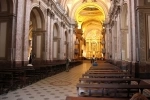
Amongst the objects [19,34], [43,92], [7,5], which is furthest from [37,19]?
[43,92]

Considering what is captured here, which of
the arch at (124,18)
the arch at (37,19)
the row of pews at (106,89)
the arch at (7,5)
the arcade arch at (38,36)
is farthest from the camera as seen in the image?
the arcade arch at (38,36)

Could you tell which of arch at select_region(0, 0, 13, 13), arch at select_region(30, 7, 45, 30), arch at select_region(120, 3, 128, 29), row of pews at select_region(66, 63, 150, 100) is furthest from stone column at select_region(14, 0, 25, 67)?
arch at select_region(120, 3, 128, 29)

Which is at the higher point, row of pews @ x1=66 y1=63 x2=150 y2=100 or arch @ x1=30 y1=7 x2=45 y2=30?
arch @ x1=30 y1=7 x2=45 y2=30

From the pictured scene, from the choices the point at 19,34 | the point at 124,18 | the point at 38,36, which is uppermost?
the point at 124,18

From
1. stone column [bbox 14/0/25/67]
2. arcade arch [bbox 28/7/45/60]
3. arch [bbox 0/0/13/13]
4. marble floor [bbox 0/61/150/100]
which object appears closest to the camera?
marble floor [bbox 0/61/150/100]

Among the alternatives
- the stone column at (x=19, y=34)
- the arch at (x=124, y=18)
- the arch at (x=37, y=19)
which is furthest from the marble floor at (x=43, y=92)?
the arch at (x=37, y=19)

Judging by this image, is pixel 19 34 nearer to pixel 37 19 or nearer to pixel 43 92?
pixel 37 19

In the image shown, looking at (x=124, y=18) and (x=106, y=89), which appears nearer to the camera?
(x=106, y=89)

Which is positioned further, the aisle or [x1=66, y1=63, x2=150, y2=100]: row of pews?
the aisle

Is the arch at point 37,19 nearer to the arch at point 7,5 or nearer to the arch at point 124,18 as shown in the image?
the arch at point 7,5

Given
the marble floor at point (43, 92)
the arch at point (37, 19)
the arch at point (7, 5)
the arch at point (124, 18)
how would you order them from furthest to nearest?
the arch at point (37, 19) < the arch at point (124, 18) < the arch at point (7, 5) < the marble floor at point (43, 92)

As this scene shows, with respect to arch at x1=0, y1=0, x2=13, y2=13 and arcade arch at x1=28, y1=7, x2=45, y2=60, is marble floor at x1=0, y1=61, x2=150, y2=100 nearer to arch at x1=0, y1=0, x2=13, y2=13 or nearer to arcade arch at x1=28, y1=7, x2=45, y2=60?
arch at x1=0, y1=0, x2=13, y2=13

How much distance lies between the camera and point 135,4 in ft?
29.8

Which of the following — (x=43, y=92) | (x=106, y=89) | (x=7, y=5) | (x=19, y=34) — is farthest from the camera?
(x=19, y=34)
